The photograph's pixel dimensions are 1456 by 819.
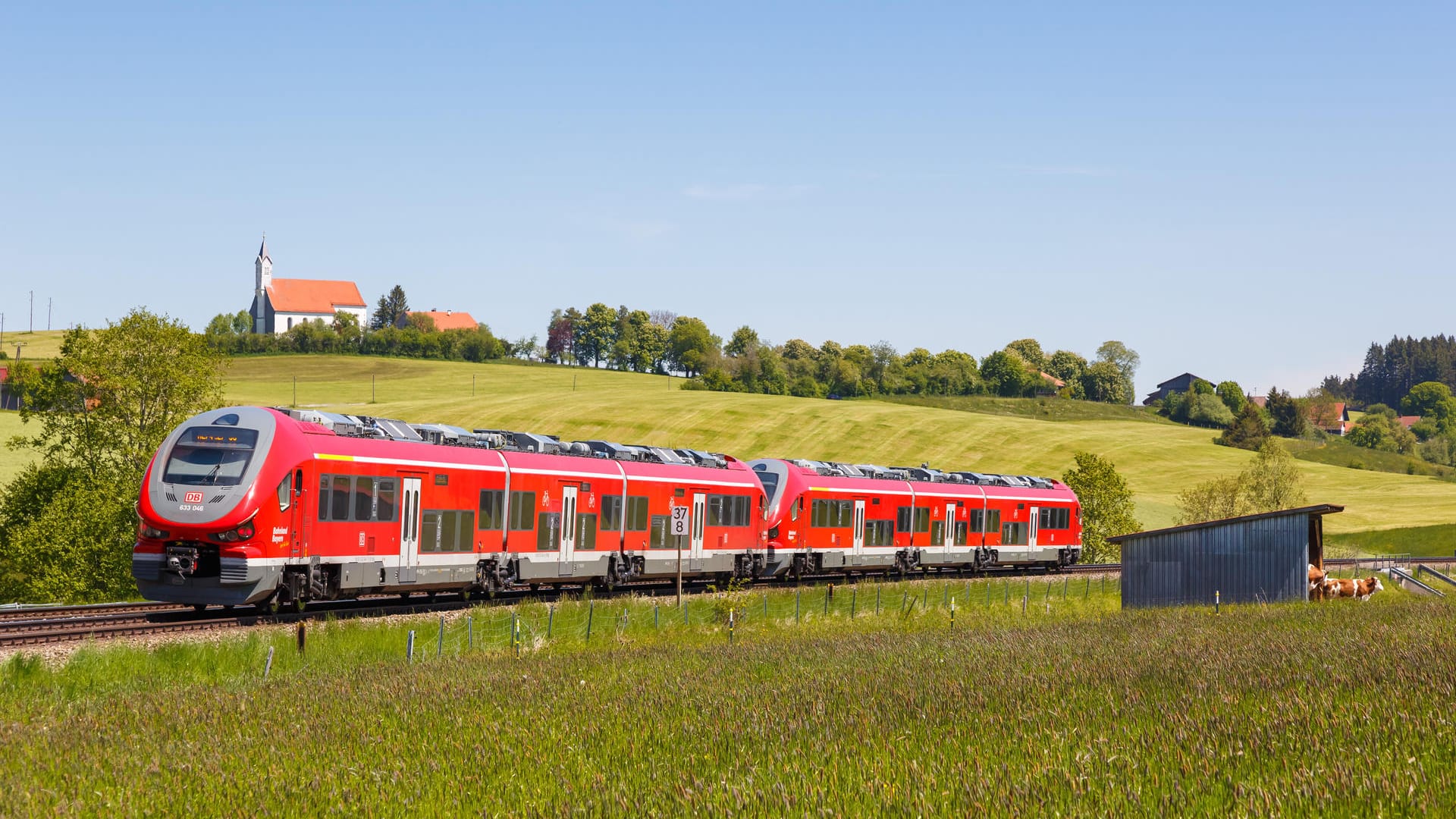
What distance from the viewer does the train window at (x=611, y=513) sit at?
1282 inches

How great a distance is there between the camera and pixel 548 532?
30.8 meters

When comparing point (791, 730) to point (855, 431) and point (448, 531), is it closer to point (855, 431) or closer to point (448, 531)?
point (448, 531)

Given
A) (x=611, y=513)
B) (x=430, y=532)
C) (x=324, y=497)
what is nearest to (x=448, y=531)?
(x=430, y=532)

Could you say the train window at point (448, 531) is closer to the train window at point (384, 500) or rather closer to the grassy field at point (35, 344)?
the train window at point (384, 500)

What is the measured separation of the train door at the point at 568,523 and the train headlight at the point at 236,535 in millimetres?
9484

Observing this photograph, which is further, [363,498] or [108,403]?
[108,403]

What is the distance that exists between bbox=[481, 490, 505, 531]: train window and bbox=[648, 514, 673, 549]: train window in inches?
242

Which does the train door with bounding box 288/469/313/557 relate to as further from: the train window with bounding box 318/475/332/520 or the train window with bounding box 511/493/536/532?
the train window with bounding box 511/493/536/532

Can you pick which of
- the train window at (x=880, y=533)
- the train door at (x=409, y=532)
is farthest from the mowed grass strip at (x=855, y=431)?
the train door at (x=409, y=532)

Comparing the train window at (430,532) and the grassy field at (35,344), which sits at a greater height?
the grassy field at (35,344)

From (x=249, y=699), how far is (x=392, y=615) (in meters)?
13.4

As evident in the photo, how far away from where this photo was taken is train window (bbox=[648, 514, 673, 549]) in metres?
34.5

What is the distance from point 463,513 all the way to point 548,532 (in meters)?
3.31

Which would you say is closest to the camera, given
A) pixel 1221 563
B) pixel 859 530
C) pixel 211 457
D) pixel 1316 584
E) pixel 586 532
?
pixel 211 457
